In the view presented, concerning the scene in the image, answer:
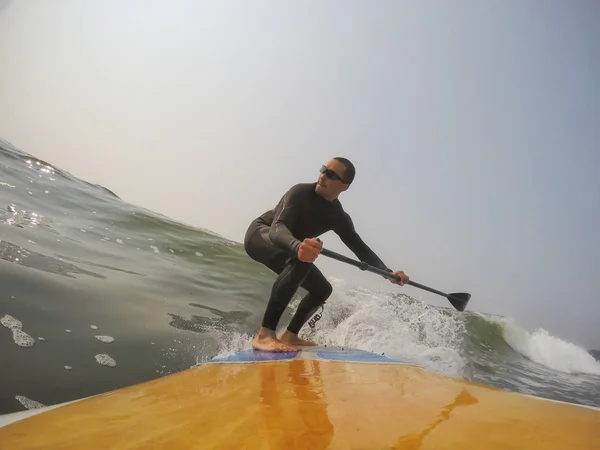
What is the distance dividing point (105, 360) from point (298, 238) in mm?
1616

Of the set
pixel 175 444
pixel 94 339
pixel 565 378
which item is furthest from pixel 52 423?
pixel 565 378

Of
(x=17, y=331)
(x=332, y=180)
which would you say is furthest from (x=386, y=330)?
(x=17, y=331)

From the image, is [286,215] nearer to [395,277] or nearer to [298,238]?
[298,238]

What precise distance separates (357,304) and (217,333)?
3132mm

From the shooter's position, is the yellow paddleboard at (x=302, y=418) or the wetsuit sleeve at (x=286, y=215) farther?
the wetsuit sleeve at (x=286, y=215)

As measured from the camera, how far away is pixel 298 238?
11.1 feet

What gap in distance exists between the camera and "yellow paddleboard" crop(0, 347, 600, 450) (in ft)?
3.85

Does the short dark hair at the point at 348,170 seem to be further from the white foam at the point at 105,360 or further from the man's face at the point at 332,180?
the white foam at the point at 105,360

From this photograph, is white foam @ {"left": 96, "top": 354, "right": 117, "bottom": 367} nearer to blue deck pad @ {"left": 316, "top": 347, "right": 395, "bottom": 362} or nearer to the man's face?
blue deck pad @ {"left": 316, "top": 347, "right": 395, "bottom": 362}

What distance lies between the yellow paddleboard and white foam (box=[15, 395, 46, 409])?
45 cm

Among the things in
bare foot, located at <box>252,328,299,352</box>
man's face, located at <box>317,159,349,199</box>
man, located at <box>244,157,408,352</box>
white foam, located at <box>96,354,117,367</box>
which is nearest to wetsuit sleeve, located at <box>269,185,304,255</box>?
man, located at <box>244,157,408,352</box>

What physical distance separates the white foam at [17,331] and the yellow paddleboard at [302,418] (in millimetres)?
976

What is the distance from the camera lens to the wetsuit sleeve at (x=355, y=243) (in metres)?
3.61

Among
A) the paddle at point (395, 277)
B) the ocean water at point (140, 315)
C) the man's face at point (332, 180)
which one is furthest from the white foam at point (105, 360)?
the man's face at point (332, 180)
